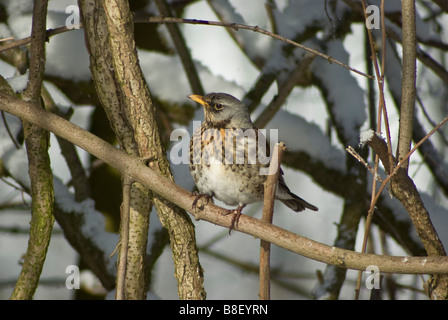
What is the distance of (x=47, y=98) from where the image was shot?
4.09m

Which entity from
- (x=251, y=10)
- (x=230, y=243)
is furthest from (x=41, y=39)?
(x=230, y=243)

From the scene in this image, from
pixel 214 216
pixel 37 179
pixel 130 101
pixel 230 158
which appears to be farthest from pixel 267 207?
pixel 37 179

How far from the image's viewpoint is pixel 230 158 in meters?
2.98

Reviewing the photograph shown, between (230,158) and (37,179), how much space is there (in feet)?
3.54

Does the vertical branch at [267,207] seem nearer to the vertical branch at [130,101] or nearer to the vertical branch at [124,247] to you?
the vertical branch at [130,101]

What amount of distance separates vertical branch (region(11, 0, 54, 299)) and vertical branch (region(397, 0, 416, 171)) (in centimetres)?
190

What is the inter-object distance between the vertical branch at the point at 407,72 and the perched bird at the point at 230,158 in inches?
30.3

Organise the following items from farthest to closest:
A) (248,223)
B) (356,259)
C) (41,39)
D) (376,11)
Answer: (376,11) < (41,39) < (248,223) < (356,259)

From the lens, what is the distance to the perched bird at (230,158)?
118 inches

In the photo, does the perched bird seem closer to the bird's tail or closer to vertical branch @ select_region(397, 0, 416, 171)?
the bird's tail

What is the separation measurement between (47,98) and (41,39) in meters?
1.19

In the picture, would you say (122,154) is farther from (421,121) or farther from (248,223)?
(421,121)

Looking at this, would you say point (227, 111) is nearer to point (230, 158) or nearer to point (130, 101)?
point (230, 158)

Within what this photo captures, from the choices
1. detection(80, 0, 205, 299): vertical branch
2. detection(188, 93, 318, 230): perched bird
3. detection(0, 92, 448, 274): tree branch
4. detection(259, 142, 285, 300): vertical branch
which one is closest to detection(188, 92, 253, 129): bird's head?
detection(188, 93, 318, 230): perched bird
